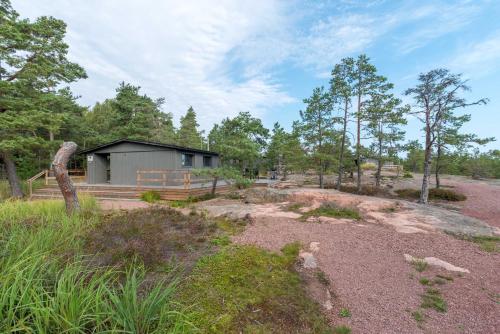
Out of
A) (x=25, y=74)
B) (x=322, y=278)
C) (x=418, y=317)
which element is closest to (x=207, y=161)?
(x=25, y=74)

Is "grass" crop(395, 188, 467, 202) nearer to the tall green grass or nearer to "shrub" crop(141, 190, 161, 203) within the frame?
"shrub" crop(141, 190, 161, 203)

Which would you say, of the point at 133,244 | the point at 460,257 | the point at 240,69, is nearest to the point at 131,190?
the point at 133,244

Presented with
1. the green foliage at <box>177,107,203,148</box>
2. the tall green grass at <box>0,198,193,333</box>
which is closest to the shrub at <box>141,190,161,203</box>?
the tall green grass at <box>0,198,193,333</box>

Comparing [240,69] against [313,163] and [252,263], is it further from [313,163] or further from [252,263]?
[252,263]

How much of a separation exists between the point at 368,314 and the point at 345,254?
1604 mm

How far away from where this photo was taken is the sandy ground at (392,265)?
8.84 feet

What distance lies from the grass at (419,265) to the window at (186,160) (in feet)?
41.3

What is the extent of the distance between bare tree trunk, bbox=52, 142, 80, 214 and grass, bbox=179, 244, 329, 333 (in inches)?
158

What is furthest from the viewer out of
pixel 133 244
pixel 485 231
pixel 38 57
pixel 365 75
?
pixel 365 75

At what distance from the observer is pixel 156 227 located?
509 centimetres

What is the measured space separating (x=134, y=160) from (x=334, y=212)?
12.2m

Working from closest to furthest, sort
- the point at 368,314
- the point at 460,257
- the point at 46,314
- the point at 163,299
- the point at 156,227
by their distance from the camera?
the point at 46,314, the point at 163,299, the point at 368,314, the point at 460,257, the point at 156,227

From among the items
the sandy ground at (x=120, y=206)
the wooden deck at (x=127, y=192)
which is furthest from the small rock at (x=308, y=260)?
the wooden deck at (x=127, y=192)

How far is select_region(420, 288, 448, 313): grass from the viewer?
9.43ft
